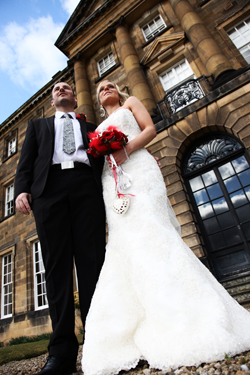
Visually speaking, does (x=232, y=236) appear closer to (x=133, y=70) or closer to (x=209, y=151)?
(x=209, y=151)

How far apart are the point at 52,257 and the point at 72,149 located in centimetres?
101

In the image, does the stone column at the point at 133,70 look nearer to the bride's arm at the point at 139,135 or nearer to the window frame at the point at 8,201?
the bride's arm at the point at 139,135

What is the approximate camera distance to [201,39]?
881cm

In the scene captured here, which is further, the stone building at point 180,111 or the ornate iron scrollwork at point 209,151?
the ornate iron scrollwork at point 209,151

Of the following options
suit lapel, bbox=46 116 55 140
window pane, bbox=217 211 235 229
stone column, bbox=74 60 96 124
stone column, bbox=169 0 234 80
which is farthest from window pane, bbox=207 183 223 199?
stone column, bbox=74 60 96 124

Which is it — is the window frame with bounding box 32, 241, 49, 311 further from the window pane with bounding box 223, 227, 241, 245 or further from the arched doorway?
the window pane with bounding box 223, 227, 241, 245

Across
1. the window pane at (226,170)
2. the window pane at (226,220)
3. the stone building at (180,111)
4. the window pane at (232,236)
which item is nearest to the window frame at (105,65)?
the stone building at (180,111)

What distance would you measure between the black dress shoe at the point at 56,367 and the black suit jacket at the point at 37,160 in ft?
4.01

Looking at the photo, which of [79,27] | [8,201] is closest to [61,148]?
[8,201]

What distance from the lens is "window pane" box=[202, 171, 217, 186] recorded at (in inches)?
299

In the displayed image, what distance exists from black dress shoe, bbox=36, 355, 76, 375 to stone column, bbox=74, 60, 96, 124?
36.7 ft

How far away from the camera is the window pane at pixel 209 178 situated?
24.9 feet

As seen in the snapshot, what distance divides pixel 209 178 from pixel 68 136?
638 cm

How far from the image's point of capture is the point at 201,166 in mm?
7805
